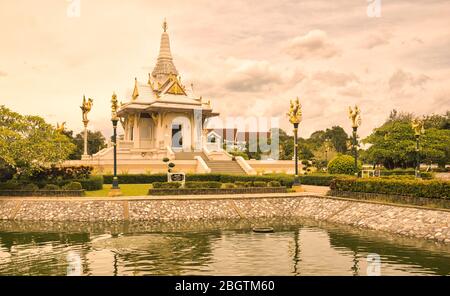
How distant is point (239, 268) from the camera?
14.0 metres

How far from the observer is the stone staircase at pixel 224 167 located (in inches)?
1825

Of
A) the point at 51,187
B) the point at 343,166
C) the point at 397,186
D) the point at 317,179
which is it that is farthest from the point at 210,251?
the point at 343,166

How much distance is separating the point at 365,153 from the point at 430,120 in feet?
65.5

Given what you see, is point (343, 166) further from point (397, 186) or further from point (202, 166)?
point (397, 186)

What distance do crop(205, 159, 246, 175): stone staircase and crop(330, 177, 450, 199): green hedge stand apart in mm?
18473

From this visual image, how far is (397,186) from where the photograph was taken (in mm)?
23969

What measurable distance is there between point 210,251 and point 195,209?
386 inches

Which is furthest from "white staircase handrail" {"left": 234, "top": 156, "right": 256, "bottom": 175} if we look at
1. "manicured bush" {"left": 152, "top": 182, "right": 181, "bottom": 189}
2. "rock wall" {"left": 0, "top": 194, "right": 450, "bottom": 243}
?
"rock wall" {"left": 0, "top": 194, "right": 450, "bottom": 243}

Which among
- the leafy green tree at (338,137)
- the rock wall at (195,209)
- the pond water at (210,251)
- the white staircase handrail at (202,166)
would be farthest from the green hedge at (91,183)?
the leafy green tree at (338,137)

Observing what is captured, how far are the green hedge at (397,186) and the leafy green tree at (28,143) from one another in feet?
63.8

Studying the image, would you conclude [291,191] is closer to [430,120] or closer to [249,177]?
[249,177]

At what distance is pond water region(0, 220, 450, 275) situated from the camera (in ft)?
45.6
